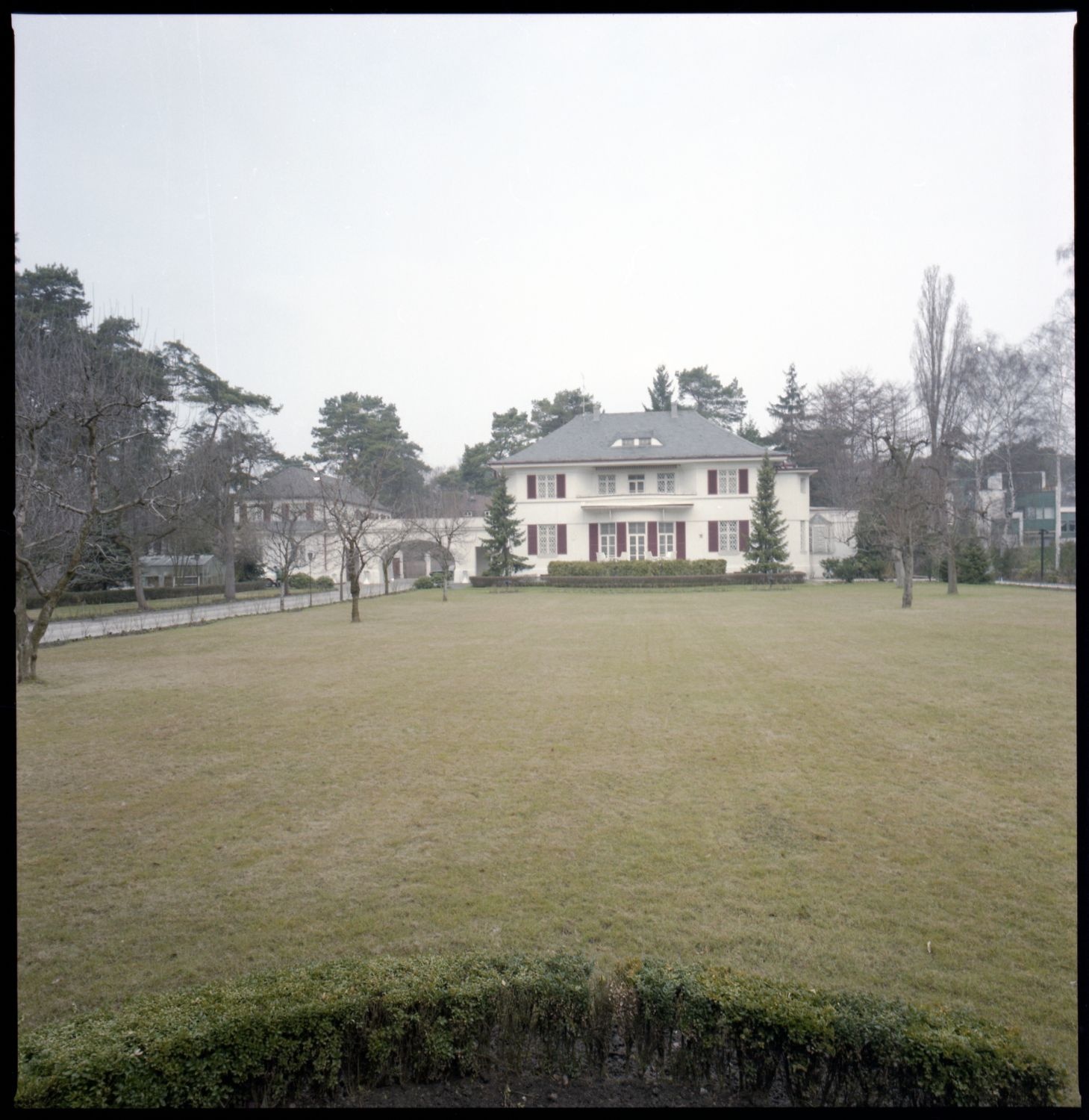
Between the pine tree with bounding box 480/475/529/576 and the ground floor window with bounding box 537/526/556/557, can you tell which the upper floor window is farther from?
the pine tree with bounding box 480/475/529/576

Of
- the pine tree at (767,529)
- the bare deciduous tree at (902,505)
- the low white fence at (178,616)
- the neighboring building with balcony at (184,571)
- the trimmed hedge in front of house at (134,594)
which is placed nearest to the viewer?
the low white fence at (178,616)

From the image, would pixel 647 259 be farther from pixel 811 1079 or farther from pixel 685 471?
pixel 685 471

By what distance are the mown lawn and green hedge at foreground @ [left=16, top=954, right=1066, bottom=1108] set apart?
2.26ft

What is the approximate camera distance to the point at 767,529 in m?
23.2

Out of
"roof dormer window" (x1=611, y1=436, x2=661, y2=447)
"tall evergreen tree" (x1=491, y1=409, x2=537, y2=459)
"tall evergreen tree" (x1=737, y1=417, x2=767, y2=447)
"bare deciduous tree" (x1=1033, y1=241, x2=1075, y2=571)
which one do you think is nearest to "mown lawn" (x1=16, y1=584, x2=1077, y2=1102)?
"bare deciduous tree" (x1=1033, y1=241, x2=1075, y2=571)

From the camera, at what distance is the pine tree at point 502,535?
84.3 feet

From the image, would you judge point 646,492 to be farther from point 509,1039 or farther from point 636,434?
point 509,1039

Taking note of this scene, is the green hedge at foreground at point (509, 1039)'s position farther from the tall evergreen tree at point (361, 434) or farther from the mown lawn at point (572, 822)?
the tall evergreen tree at point (361, 434)

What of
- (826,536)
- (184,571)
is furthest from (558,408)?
(184,571)

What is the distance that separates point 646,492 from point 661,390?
33.8 ft

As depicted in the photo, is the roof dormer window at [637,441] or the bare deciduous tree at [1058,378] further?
the roof dormer window at [637,441]

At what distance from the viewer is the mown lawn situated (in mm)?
2797

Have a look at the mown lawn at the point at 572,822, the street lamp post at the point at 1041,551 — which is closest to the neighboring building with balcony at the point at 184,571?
the mown lawn at the point at 572,822

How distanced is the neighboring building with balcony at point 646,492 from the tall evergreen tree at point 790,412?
234 inches
